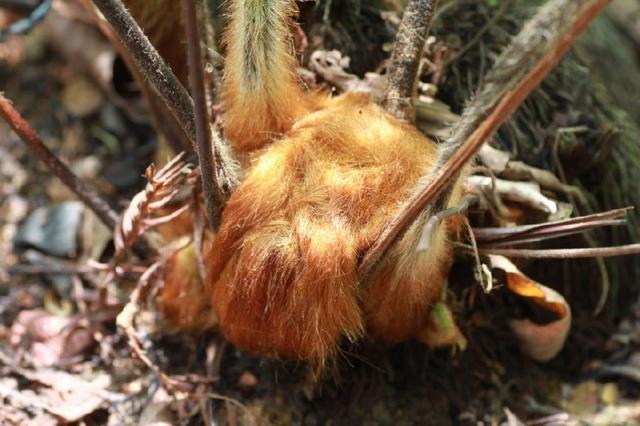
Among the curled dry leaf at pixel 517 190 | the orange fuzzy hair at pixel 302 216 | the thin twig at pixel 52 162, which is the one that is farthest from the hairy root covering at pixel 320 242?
the thin twig at pixel 52 162

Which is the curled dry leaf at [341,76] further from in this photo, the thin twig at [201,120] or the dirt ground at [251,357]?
the thin twig at [201,120]

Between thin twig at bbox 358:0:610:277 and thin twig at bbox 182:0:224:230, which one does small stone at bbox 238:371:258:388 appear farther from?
thin twig at bbox 358:0:610:277

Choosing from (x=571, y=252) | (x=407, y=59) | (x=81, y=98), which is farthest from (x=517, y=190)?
(x=81, y=98)

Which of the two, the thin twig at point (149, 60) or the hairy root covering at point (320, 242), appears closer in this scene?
the thin twig at point (149, 60)

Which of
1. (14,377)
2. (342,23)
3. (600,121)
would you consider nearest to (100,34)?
(342,23)

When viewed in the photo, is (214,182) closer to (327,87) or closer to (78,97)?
(327,87)

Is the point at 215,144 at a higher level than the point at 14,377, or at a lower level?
higher
